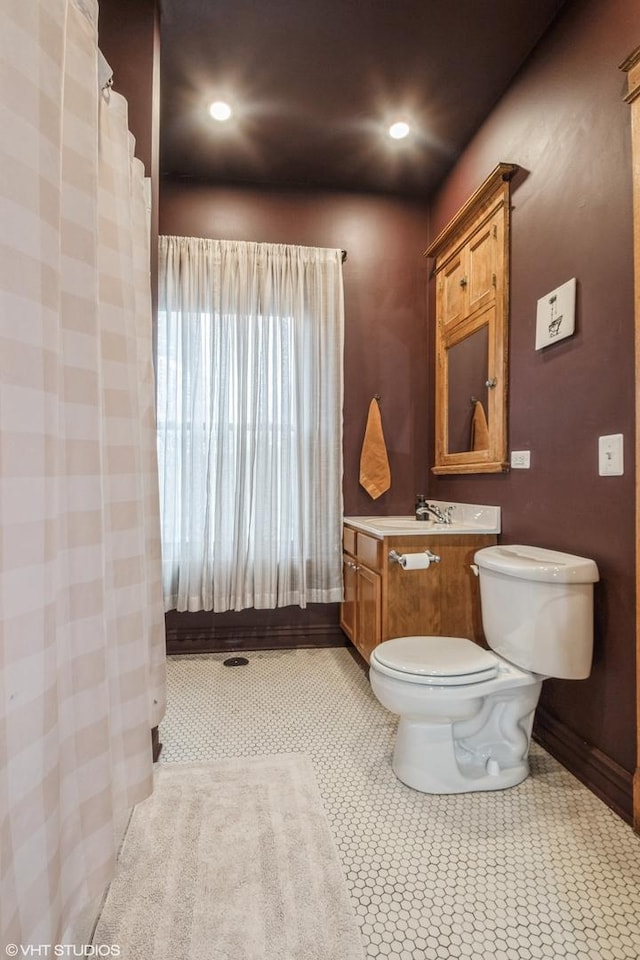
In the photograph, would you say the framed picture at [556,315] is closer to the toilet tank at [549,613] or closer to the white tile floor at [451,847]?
the toilet tank at [549,613]

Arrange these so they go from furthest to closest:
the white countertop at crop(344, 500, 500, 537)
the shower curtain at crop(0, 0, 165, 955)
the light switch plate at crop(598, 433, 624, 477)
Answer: the white countertop at crop(344, 500, 500, 537) → the light switch plate at crop(598, 433, 624, 477) → the shower curtain at crop(0, 0, 165, 955)

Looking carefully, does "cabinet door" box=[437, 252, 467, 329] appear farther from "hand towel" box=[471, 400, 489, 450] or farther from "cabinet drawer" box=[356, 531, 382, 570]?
"cabinet drawer" box=[356, 531, 382, 570]

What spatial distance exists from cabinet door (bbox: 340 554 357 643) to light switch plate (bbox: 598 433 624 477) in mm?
1333

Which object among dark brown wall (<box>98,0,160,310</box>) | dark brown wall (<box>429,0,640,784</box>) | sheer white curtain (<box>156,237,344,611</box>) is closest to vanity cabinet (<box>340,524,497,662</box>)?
dark brown wall (<box>429,0,640,784</box>)

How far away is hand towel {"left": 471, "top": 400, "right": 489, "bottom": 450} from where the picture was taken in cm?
223

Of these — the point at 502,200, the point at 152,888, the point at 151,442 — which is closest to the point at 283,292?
the point at 502,200

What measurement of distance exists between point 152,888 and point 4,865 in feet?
2.37

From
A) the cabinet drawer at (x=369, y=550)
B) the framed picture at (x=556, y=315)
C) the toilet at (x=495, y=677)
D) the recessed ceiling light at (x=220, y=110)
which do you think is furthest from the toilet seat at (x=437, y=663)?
the recessed ceiling light at (x=220, y=110)

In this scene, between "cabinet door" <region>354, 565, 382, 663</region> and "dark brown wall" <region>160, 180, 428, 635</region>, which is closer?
"cabinet door" <region>354, 565, 382, 663</region>

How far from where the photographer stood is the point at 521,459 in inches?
77.4

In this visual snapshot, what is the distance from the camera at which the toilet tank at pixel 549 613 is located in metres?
1.47

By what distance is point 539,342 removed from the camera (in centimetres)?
183

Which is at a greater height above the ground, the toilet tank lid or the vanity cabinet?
the toilet tank lid

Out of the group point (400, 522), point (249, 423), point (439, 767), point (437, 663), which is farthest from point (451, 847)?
point (249, 423)
